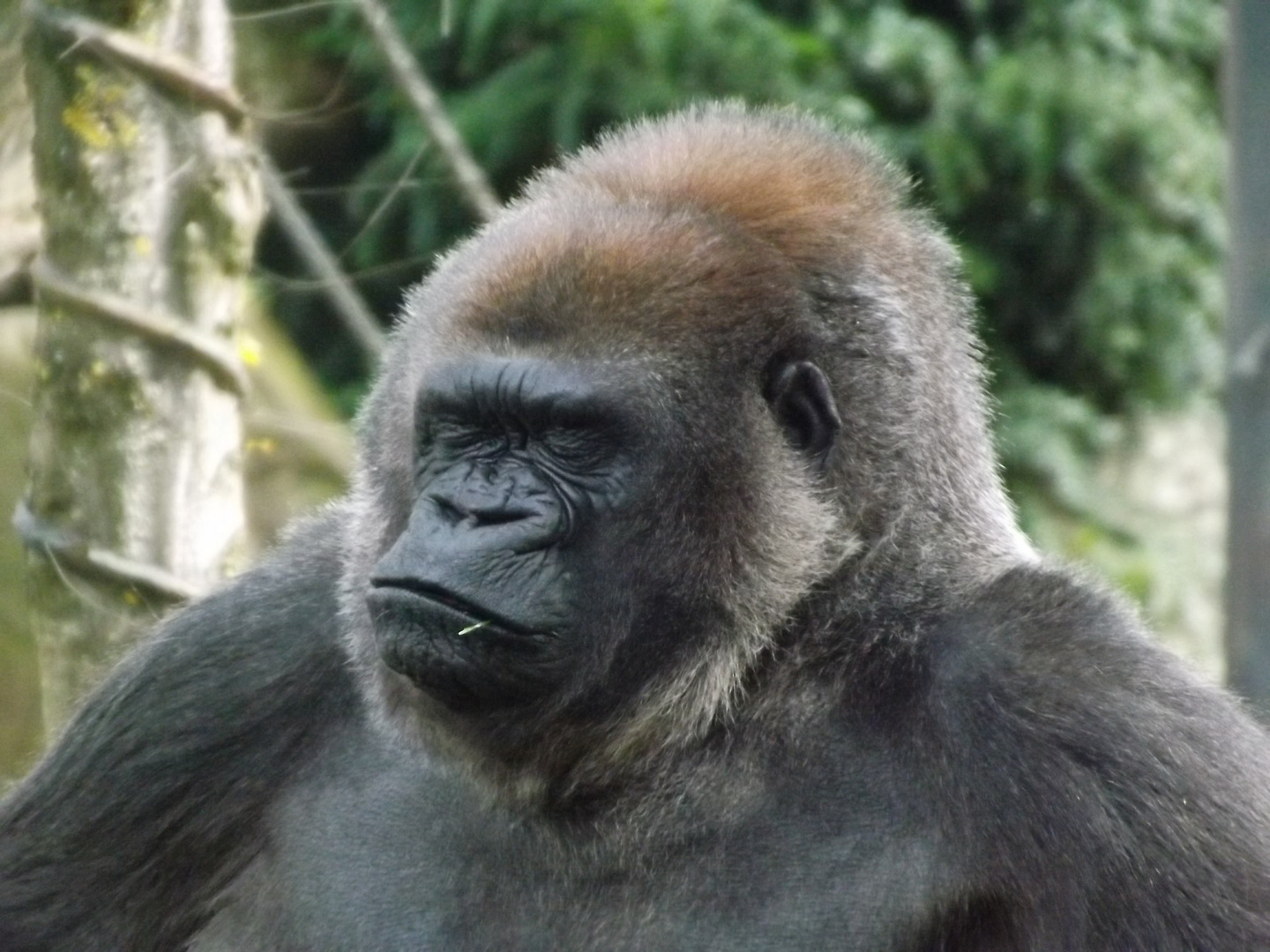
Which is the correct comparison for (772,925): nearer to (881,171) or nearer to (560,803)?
(560,803)

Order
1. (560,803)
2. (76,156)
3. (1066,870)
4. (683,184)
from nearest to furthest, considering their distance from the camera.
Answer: (1066,870) < (560,803) < (683,184) < (76,156)

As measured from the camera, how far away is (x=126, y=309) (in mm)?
4027

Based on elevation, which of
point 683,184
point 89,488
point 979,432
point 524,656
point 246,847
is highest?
point 683,184

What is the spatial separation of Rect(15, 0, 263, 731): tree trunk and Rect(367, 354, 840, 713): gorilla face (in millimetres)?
938

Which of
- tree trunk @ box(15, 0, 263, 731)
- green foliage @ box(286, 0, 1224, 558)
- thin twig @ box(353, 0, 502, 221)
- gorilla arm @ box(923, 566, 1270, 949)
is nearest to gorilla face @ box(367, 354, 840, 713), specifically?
gorilla arm @ box(923, 566, 1270, 949)

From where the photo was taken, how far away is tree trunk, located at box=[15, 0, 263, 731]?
4.04 metres

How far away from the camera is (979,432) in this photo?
149 inches

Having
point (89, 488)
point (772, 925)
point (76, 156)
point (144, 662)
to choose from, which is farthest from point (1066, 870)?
point (76, 156)

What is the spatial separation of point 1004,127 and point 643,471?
5.96 meters

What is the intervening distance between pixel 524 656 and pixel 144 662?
1020 millimetres

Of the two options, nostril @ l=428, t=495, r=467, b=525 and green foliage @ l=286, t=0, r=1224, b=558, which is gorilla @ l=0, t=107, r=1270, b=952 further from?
green foliage @ l=286, t=0, r=1224, b=558

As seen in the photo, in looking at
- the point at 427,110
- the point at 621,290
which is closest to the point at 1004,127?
the point at 427,110

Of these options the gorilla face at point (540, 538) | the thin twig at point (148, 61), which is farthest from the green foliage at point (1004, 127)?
the gorilla face at point (540, 538)

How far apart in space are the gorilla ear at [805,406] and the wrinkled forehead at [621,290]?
86 mm
